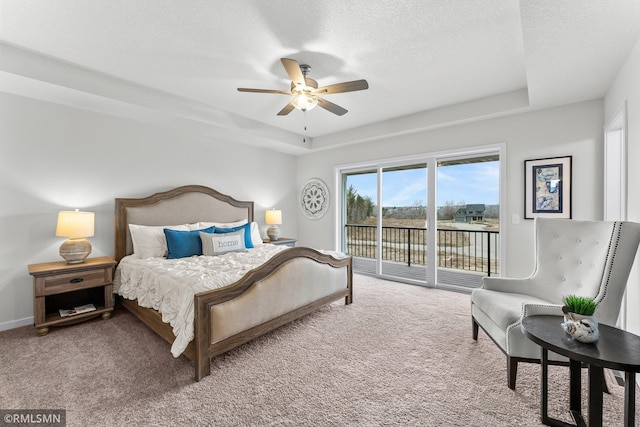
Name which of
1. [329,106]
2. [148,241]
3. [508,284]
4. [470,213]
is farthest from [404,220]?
[148,241]

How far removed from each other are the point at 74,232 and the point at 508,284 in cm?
422

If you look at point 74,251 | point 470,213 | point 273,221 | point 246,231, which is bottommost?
point 74,251

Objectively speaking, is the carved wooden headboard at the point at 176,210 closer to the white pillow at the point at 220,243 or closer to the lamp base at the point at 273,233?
the lamp base at the point at 273,233

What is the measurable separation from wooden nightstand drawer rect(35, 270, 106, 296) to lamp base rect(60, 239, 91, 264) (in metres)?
0.18

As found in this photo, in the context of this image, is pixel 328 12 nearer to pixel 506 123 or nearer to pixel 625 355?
pixel 625 355

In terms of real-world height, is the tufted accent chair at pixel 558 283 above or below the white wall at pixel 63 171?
below

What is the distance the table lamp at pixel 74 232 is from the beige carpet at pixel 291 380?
750mm

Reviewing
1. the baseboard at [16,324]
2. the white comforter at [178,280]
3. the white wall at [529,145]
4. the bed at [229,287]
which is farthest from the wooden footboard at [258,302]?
the white wall at [529,145]

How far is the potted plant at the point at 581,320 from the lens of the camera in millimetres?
1328

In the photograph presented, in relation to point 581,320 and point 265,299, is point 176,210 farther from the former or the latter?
point 581,320

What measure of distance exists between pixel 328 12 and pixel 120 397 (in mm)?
2980

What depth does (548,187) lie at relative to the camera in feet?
10.7

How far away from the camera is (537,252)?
2.35m

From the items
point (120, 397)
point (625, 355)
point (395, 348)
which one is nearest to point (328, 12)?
point (625, 355)
